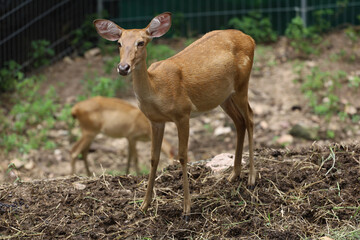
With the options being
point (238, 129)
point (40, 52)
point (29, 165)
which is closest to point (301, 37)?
point (40, 52)

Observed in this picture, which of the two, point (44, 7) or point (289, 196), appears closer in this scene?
point (289, 196)

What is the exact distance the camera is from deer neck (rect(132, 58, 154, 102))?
4.43 meters

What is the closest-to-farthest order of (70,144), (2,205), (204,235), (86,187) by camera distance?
(204,235) → (2,205) → (86,187) → (70,144)

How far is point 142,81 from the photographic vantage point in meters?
4.46

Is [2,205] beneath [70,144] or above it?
above

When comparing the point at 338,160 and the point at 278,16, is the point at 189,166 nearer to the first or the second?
the point at 338,160

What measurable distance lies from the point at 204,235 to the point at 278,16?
28.7 feet

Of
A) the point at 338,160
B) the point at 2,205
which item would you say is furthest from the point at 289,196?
the point at 2,205

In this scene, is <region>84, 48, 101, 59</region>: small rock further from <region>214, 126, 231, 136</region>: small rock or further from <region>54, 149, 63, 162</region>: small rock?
<region>214, 126, 231, 136</region>: small rock

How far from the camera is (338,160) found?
566 centimetres

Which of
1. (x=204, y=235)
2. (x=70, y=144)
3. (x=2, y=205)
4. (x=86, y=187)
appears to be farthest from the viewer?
(x=70, y=144)

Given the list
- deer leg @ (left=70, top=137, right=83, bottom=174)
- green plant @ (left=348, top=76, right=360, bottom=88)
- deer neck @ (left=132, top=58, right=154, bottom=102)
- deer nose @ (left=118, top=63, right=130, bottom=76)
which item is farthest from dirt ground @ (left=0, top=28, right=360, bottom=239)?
green plant @ (left=348, top=76, right=360, bottom=88)

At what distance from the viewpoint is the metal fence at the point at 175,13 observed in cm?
1165

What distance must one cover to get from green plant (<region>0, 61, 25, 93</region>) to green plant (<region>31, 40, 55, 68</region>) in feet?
1.83
